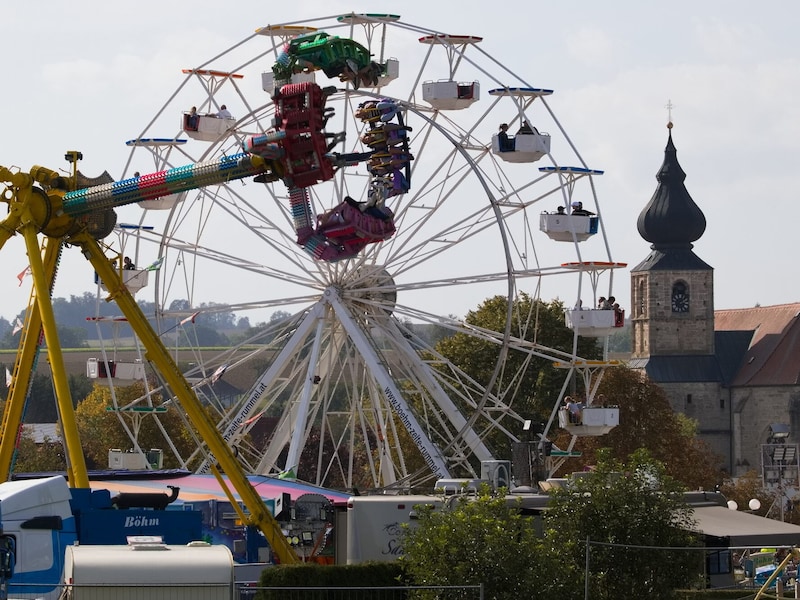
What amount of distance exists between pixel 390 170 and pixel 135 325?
38.8 ft

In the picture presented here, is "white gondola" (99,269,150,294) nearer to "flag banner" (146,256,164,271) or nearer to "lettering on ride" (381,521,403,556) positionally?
"flag banner" (146,256,164,271)

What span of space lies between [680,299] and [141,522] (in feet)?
464

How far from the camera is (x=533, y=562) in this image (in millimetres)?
29719

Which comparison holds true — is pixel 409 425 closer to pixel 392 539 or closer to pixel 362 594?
pixel 392 539

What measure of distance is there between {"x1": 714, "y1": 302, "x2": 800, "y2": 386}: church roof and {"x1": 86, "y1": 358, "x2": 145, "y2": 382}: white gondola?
118 metres

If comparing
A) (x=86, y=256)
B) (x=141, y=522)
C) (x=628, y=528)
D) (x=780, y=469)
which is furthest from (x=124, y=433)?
(x=628, y=528)

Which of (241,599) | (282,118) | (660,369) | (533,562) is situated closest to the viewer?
(533,562)

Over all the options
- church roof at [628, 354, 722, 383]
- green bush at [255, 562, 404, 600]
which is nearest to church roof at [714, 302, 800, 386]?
church roof at [628, 354, 722, 383]

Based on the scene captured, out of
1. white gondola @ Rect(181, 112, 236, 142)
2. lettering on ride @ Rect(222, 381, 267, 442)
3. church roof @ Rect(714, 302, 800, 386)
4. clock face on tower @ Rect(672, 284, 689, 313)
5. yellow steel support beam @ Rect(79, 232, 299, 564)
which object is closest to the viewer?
yellow steel support beam @ Rect(79, 232, 299, 564)

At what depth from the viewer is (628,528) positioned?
3441cm

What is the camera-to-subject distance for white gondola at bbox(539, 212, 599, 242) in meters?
52.5

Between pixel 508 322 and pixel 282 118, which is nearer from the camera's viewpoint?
pixel 282 118

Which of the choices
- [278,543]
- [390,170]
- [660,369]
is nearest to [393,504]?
[278,543]

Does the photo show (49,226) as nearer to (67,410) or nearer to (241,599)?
(67,410)
